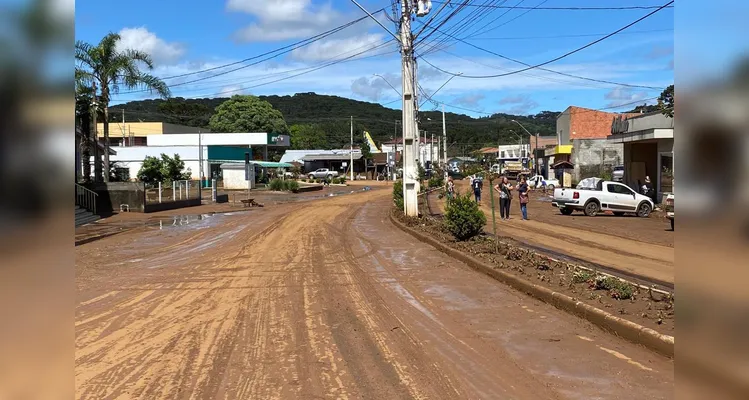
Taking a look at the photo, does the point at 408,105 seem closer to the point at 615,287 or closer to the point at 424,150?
the point at 615,287

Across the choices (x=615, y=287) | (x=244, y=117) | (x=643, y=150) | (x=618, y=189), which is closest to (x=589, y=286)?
(x=615, y=287)

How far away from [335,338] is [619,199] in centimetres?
2222

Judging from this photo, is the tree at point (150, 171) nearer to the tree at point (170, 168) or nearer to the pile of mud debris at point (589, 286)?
the tree at point (170, 168)

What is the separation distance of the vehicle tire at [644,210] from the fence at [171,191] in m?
23.9

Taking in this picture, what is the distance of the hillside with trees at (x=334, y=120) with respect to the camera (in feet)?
378

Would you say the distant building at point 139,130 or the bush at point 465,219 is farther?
the distant building at point 139,130

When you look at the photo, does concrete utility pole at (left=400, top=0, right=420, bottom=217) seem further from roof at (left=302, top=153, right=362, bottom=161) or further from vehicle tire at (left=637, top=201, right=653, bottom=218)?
Result: roof at (left=302, top=153, right=362, bottom=161)

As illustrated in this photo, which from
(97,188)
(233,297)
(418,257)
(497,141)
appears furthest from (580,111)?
(497,141)

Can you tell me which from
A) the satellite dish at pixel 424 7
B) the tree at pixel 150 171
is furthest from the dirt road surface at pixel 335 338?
the tree at pixel 150 171
